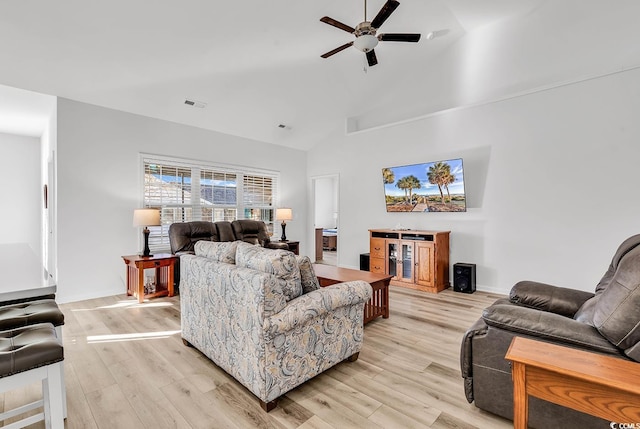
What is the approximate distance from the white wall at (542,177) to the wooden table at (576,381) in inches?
145

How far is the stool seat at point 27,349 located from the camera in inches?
50.9

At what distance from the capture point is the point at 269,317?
6.09ft


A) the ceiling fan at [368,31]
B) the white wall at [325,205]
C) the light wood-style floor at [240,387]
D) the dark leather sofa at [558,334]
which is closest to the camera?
the dark leather sofa at [558,334]

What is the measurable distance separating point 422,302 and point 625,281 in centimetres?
296

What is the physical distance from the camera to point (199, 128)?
5.69 meters

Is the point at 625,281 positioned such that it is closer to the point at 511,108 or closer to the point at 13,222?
the point at 511,108

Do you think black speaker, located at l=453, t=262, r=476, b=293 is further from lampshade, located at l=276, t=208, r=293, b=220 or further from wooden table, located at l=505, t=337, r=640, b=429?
wooden table, located at l=505, t=337, r=640, b=429

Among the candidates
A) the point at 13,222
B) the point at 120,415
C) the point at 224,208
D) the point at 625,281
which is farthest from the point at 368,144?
the point at 13,222

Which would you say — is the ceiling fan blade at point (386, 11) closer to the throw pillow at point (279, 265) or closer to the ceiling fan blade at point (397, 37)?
the ceiling fan blade at point (397, 37)

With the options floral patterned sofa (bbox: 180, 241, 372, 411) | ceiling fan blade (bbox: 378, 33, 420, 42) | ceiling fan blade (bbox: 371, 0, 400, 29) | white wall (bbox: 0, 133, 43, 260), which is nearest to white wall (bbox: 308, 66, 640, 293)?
ceiling fan blade (bbox: 378, 33, 420, 42)

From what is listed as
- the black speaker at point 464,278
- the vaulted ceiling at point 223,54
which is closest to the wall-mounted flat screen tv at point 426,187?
the black speaker at point 464,278

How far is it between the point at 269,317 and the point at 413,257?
12.2ft

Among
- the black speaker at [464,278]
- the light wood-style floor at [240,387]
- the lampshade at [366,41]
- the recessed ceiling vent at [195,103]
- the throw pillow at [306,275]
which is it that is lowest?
the light wood-style floor at [240,387]

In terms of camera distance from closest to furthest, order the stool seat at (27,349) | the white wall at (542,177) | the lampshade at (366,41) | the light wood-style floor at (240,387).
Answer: the stool seat at (27,349)
the light wood-style floor at (240,387)
the lampshade at (366,41)
the white wall at (542,177)
